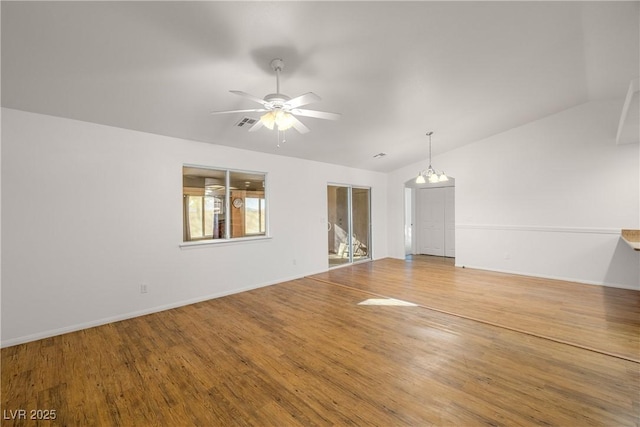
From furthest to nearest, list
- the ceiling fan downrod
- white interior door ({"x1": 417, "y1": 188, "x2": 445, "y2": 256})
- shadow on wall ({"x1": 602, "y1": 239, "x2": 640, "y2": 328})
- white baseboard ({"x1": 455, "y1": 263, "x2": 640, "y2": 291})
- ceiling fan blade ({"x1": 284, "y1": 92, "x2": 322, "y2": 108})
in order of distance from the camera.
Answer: white interior door ({"x1": 417, "y1": 188, "x2": 445, "y2": 256}) → white baseboard ({"x1": 455, "y1": 263, "x2": 640, "y2": 291}) → shadow on wall ({"x1": 602, "y1": 239, "x2": 640, "y2": 328}) → the ceiling fan downrod → ceiling fan blade ({"x1": 284, "y1": 92, "x2": 322, "y2": 108})

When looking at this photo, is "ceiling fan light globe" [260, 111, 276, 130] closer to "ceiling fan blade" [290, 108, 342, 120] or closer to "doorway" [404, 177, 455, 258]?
"ceiling fan blade" [290, 108, 342, 120]

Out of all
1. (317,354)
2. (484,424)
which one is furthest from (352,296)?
(484,424)

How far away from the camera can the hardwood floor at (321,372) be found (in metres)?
1.88

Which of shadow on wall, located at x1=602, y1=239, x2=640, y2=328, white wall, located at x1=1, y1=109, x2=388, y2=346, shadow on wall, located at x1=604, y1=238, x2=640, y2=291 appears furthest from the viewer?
shadow on wall, located at x1=604, y1=238, x2=640, y2=291

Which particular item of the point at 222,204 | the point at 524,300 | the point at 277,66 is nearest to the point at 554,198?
the point at 524,300

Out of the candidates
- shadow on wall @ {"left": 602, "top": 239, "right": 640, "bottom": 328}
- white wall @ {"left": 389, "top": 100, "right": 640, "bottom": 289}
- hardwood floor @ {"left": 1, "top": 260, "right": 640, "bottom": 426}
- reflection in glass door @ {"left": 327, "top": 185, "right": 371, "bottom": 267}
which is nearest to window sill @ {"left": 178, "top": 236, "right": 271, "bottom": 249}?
hardwood floor @ {"left": 1, "top": 260, "right": 640, "bottom": 426}

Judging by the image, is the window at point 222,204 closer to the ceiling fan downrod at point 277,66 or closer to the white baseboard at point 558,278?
the ceiling fan downrod at point 277,66

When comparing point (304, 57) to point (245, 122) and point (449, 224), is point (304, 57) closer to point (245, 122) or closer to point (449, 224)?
point (245, 122)

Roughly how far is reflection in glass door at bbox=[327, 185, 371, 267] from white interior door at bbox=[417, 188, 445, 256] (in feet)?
7.08

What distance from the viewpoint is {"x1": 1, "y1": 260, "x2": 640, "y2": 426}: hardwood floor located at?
1.88 meters

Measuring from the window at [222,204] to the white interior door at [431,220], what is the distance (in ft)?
18.4

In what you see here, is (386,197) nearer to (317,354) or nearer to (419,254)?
(419,254)

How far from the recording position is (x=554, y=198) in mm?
5352

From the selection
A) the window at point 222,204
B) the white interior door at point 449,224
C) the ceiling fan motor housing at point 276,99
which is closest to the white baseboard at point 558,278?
the white interior door at point 449,224
